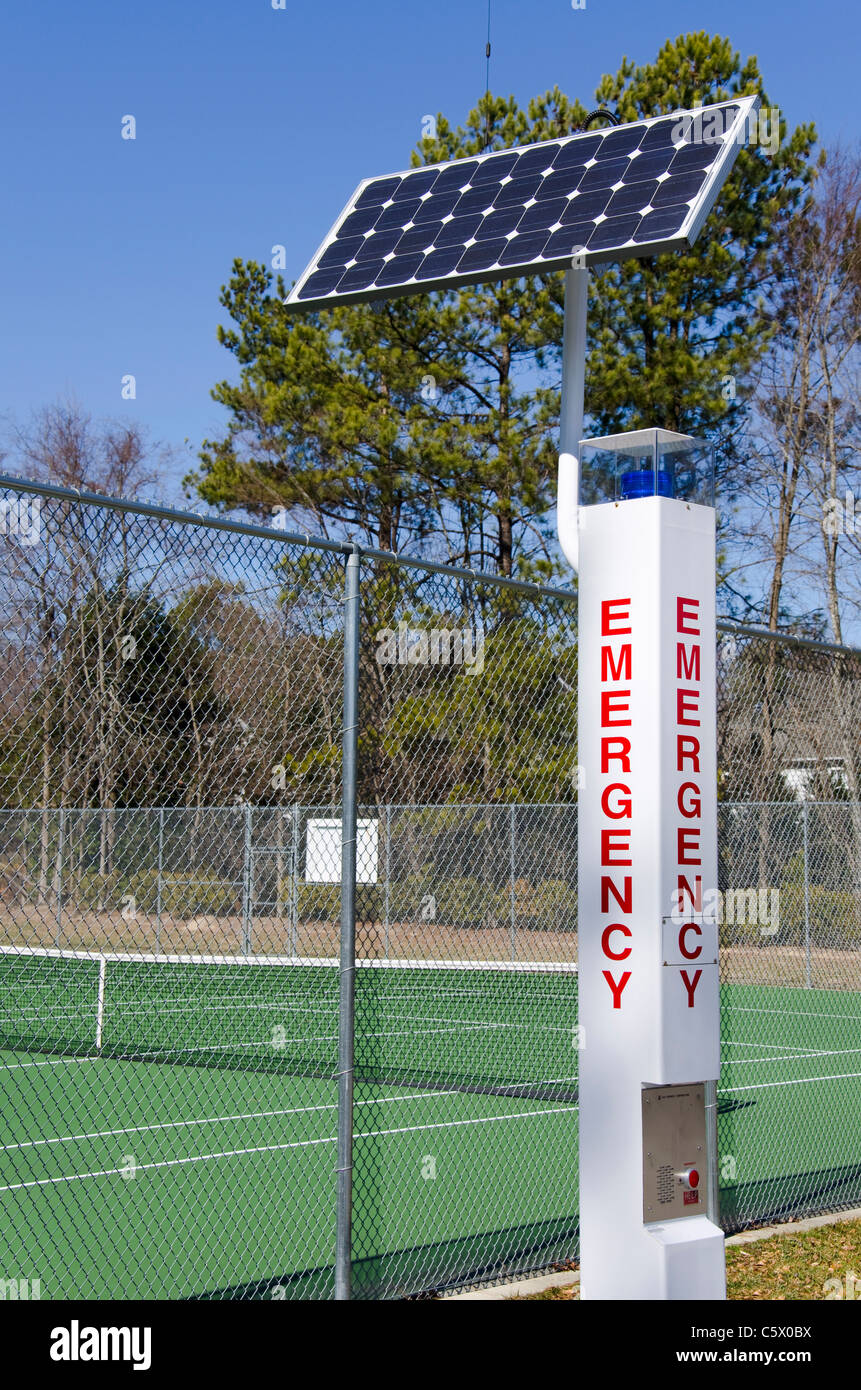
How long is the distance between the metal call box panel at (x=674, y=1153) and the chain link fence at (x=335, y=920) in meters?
1.22

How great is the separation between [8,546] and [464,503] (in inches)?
961

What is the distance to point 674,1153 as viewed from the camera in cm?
488

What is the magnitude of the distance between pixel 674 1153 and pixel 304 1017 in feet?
44.2

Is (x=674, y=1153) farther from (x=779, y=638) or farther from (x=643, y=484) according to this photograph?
(x=779, y=638)

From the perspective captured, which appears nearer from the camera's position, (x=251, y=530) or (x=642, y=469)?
(x=642, y=469)

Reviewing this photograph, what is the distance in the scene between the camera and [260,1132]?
10727 millimetres

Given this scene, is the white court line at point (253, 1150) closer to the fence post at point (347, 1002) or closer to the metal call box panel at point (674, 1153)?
the fence post at point (347, 1002)

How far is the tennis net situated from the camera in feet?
47.0

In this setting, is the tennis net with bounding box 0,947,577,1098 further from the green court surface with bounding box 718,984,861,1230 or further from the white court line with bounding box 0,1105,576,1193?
the green court surface with bounding box 718,984,861,1230

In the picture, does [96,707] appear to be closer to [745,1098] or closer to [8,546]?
[8,546]

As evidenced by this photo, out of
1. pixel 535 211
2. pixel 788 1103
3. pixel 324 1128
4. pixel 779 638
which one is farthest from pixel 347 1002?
pixel 788 1103
